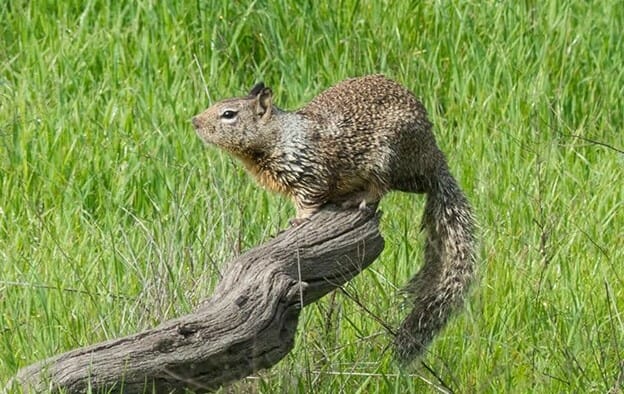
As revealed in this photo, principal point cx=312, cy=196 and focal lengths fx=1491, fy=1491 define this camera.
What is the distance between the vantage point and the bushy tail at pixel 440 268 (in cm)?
503

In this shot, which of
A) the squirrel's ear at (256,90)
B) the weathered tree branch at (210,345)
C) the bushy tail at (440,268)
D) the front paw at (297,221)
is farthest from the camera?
the squirrel's ear at (256,90)

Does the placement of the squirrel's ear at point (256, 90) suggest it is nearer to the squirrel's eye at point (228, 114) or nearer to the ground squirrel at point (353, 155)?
the ground squirrel at point (353, 155)

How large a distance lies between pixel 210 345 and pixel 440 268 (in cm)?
133

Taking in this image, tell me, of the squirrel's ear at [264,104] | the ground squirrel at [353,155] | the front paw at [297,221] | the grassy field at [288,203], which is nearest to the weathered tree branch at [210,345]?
the front paw at [297,221]

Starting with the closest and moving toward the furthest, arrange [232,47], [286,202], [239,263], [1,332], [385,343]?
[239,263]
[1,332]
[385,343]
[286,202]
[232,47]

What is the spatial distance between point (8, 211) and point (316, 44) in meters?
2.10

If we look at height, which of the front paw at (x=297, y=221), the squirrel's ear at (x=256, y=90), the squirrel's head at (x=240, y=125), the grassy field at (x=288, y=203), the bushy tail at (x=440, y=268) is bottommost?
the grassy field at (x=288, y=203)

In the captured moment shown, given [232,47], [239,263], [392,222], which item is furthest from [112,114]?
[239,263]

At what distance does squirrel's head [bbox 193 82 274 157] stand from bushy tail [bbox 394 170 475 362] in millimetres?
659

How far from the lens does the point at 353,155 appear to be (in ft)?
16.7

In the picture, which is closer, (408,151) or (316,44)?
(408,151)

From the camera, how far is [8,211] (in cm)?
625

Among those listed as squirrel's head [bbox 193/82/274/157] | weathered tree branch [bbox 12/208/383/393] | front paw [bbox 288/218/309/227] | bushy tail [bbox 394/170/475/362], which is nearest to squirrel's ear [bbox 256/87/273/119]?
squirrel's head [bbox 193/82/274/157]

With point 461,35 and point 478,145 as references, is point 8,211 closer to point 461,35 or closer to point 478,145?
point 478,145
